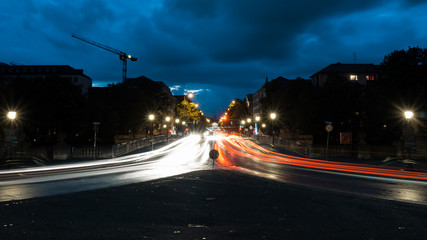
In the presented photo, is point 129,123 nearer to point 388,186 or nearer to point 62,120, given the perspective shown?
point 62,120

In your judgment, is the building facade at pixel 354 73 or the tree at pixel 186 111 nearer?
A: the building facade at pixel 354 73

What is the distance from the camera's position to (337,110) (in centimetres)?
3850

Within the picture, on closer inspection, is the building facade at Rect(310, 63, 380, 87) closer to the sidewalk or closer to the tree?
the tree

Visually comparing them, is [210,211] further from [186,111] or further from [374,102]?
[186,111]

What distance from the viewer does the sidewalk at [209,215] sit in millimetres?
6328

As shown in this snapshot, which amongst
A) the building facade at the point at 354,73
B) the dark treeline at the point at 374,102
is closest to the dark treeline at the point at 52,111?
the dark treeline at the point at 374,102

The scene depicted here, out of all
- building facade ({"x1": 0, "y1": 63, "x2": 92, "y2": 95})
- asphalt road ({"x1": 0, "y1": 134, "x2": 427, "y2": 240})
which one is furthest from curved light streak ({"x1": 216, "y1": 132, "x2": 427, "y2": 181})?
building facade ({"x1": 0, "y1": 63, "x2": 92, "y2": 95})

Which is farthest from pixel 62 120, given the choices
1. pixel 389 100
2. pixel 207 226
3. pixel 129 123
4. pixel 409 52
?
pixel 409 52

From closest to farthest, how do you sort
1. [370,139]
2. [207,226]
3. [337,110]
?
[207,226] < [337,110] < [370,139]

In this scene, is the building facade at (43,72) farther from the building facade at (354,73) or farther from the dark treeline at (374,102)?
the building facade at (354,73)

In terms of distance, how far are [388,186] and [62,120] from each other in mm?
30310

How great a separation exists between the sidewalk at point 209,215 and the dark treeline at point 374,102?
79.6 ft

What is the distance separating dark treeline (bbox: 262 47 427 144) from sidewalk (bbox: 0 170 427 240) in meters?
24.3

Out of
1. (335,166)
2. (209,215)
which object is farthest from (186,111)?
(209,215)
